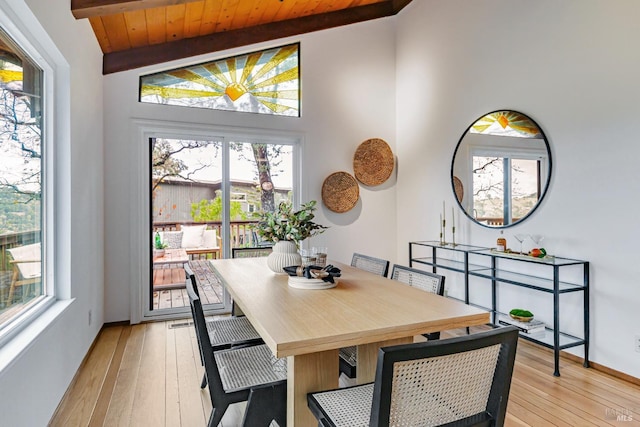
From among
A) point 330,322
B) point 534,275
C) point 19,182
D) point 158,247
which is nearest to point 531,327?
point 534,275

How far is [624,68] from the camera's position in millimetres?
2564

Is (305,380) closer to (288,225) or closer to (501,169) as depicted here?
(288,225)

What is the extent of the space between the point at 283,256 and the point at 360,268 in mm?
762

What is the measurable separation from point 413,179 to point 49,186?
3626 mm

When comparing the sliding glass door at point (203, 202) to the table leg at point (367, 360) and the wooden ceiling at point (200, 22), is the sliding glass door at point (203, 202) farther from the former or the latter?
the table leg at point (367, 360)

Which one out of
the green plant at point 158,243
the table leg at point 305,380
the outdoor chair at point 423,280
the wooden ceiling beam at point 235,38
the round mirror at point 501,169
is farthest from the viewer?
the green plant at point 158,243

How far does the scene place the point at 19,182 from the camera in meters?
1.91

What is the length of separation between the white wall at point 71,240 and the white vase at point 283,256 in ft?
4.04

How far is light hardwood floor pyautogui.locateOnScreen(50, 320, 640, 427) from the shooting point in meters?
2.11

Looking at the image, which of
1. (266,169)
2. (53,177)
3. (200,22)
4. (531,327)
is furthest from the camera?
(266,169)

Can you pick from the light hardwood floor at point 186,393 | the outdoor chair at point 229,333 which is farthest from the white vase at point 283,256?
the light hardwood floor at point 186,393

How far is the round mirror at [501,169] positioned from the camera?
3.14 m

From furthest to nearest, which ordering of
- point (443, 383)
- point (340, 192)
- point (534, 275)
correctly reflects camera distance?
1. point (340, 192)
2. point (534, 275)
3. point (443, 383)

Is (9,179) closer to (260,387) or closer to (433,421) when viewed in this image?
(260,387)
